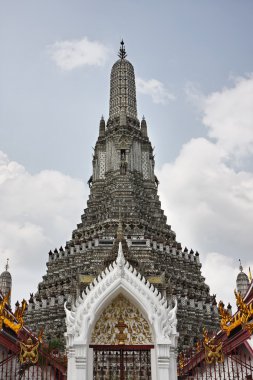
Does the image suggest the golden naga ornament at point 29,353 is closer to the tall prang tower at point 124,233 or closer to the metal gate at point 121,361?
the metal gate at point 121,361

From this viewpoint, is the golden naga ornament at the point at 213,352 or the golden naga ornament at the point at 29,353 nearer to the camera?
the golden naga ornament at the point at 29,353

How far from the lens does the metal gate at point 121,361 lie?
11945mm

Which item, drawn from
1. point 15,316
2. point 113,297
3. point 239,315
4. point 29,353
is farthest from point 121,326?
point 239,315

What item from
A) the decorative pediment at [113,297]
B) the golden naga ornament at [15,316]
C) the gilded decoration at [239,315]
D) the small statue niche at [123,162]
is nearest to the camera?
the decorative pediment at [113,297]

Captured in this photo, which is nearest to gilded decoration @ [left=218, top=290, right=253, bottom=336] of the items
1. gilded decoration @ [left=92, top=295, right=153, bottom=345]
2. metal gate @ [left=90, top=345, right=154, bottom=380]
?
gilded decoration @ [left=92, top=295, right=153, bottom=345]

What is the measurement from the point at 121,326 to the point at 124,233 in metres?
35.2

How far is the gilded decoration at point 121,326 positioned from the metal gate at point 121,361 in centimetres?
17

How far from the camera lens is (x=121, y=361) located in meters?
11.7

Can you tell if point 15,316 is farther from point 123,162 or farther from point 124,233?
point 123,162

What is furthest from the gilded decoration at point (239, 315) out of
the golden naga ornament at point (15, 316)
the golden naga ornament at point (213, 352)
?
the golden naga ornament at point (15, 316)

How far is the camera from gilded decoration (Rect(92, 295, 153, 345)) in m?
12.1

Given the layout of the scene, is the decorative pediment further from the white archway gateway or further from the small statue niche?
the small statue niche

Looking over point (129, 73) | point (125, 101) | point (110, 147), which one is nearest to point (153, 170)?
point (110, 147)

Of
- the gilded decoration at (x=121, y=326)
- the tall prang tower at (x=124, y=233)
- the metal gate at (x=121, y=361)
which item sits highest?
the tall prang tower at (x=124, y=233)
